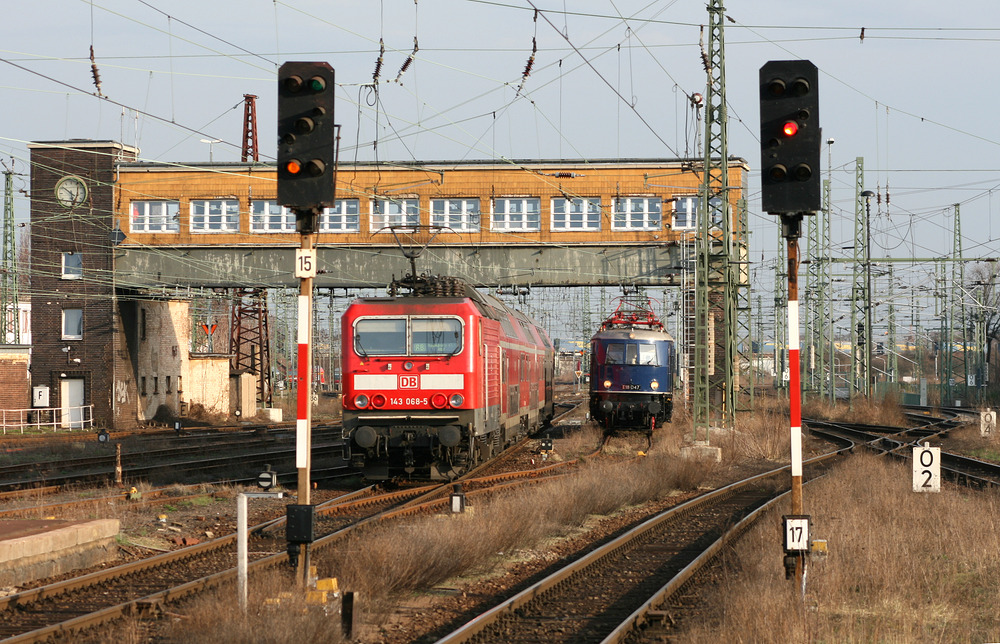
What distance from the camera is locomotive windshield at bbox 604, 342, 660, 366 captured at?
3144 centimetres

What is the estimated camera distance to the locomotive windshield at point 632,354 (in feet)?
103

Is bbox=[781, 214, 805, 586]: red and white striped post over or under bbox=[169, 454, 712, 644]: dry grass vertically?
over

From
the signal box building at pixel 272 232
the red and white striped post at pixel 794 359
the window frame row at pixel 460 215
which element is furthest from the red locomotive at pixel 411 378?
the window frame row at pixel 460 215

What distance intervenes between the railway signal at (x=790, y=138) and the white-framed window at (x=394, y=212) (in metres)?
32.0

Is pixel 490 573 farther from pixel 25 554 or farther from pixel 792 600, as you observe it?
pixel 25 554

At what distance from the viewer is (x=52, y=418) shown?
41.1 m

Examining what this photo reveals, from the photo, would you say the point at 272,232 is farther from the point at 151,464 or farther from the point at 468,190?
the point at 151,464

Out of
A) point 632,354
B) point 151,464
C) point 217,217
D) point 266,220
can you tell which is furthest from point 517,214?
point 151,464

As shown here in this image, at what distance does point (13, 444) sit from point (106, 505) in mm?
17917

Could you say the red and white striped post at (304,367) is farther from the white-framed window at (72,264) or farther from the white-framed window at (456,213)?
the white-framed window at (72,264)

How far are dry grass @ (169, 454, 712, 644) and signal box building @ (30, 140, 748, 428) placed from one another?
23.4m

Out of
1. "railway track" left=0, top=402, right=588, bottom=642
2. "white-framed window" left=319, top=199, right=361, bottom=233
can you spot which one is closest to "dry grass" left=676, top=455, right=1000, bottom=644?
"railway track" left=0, top=402, right=588, bottom=642

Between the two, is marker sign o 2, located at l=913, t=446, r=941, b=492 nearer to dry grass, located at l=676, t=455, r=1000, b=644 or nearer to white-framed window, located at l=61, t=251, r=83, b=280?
dry grass, located at l=676, t=455, r=1000, b=644

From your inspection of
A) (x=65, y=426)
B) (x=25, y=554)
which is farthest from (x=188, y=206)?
(x=25, y=554)
